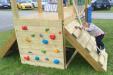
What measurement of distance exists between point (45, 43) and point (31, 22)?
1.94 feet

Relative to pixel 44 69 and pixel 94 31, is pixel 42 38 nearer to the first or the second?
pixel 44 69

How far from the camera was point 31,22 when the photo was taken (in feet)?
15.1

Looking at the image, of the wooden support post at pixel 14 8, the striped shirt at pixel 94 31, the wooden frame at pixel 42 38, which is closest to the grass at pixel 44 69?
the wooden frame at pixel 42 38

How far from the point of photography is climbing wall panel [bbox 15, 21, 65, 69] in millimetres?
4449

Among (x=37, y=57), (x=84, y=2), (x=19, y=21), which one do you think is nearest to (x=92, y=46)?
(x=37, y=57)

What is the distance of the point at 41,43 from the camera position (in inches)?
184

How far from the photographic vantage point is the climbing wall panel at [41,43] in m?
4.45

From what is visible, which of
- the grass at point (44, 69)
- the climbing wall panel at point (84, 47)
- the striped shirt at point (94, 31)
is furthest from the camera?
the striped shirt at point (94, 31)

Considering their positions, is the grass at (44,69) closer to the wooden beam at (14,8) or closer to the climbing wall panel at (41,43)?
the climbing wall panel at (41,43)

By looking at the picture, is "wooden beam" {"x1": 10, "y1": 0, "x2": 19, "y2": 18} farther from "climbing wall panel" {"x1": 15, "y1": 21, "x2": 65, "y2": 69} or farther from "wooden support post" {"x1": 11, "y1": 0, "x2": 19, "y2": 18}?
"climbing wall panel" {"x1": 15, "y1": 21, "x2": 65, "y2": 69}

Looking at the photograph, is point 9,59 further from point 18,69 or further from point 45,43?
point 45,43

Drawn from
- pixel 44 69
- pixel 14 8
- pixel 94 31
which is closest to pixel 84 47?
pixel 94 31

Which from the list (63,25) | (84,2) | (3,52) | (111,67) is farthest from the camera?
(84,2)

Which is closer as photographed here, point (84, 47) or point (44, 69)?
point (84, 47)
